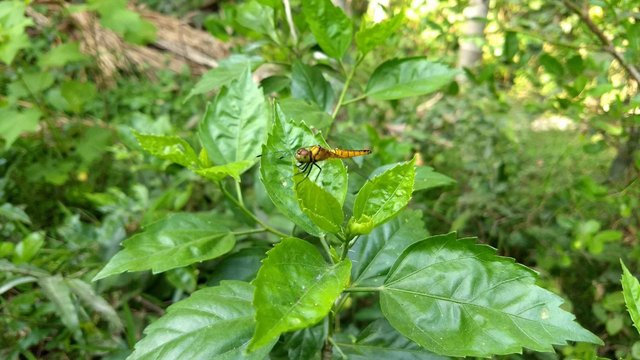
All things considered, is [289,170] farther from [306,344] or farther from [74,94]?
[74,94]

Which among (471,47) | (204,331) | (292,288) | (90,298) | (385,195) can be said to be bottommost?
(90,298)

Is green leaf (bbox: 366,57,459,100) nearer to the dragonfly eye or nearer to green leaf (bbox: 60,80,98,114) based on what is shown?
the dragonfly eye

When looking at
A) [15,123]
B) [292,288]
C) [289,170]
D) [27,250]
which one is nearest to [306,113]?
[289,170]

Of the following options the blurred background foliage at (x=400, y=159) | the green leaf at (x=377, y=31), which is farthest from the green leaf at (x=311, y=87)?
the green leaf at (x=377, y=31)

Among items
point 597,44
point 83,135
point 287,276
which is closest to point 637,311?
point 287,276

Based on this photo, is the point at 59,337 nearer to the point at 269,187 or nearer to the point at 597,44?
the point at 269,187

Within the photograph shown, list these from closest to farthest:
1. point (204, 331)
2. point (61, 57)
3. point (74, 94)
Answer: point (204, 331) → point (61, 57) → point (74, 94)

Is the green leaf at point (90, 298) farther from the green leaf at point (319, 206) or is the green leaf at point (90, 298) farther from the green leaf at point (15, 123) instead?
the green leaf at point (15, 123)
